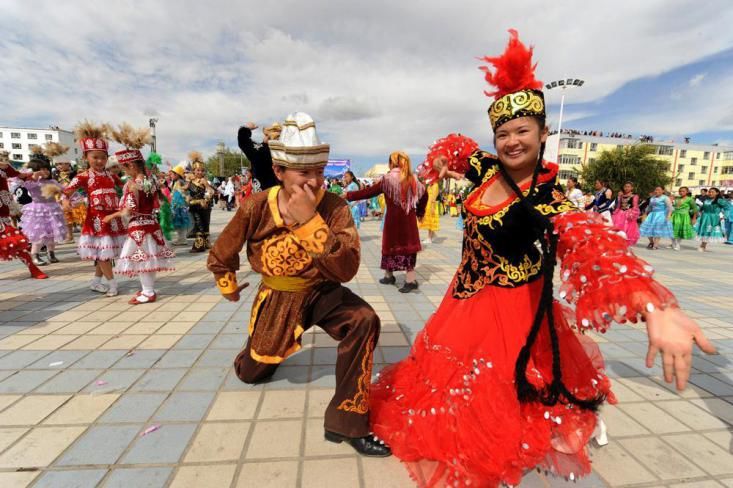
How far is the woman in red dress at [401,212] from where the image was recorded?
5324 mm

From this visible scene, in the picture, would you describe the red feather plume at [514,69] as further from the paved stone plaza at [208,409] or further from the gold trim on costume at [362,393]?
the paved stone plaza at [208,409]

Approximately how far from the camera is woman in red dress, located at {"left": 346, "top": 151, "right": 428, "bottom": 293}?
210 inches

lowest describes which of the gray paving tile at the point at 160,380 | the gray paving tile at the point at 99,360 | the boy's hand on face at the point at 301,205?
the gray paving tile at the point at 99,360

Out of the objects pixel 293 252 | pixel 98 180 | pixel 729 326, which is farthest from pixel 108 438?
pixel 729 326

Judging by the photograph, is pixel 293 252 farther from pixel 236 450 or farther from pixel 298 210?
pixel 236 450

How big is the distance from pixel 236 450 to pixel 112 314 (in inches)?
130

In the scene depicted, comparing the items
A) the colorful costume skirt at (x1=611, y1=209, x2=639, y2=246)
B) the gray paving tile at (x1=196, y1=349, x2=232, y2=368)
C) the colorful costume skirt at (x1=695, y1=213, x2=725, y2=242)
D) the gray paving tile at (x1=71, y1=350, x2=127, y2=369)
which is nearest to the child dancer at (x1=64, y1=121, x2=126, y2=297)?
the gray paving tile at (x1=71, y1=350, x2=127, y2=369)

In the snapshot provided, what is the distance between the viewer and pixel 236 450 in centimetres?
213

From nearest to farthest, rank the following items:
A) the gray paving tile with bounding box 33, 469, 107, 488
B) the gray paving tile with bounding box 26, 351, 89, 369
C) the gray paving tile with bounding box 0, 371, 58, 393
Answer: the gray paving tile with bounding box 33, 469, 107, 488
the gray paving tile with bounding box 0, 371, 58, 393
the gray paving tile with bounding box 26, 351, 89, 369

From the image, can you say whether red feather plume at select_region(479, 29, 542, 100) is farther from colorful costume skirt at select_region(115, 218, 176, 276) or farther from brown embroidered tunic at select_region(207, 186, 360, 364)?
colorful costume skirt at select_region(115, 218, 176, 276)

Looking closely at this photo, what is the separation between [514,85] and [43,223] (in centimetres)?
904

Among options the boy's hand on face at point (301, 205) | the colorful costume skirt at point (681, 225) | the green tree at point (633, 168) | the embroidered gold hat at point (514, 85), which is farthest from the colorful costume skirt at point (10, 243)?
the green tree at point (633, 168)

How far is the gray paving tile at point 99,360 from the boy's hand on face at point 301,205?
105 inches

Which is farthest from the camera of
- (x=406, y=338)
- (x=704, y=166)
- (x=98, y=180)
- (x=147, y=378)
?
(x=704, y=166)
